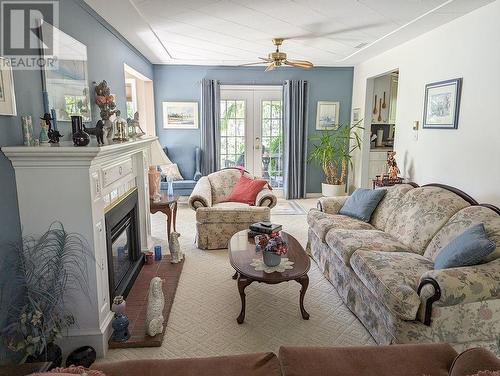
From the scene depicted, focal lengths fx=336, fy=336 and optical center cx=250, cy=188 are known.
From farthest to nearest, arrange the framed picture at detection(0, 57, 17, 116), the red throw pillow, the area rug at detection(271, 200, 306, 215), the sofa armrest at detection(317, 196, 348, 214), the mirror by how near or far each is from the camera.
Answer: the area rug at detection(271, 200, 306, 215), the red throw pillow, the sofa armrest at detection(317, 196, 348, 214), the mirror, the framed picture at detection(0, 57, 17, 116)

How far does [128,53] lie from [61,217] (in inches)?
121

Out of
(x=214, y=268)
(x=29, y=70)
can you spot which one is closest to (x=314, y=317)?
(x=214, y=268)

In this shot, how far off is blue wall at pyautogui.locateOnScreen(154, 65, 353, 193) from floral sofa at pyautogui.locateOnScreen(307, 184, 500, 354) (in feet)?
10.8

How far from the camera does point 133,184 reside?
11.4ft

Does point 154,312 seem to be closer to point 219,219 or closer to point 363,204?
point 219,219

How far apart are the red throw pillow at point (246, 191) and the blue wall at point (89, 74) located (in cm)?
177

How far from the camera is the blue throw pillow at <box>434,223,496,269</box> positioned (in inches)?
82.0

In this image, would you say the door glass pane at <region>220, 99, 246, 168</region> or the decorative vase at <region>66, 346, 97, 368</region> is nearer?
the decorative vase at <region>66, 346, 97, 368</region>

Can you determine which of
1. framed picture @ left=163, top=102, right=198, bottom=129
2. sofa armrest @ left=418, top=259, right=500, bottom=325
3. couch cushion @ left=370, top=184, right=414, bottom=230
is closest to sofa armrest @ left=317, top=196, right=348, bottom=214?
couch cushion @ left=370, top=184, right=414, bottom=230

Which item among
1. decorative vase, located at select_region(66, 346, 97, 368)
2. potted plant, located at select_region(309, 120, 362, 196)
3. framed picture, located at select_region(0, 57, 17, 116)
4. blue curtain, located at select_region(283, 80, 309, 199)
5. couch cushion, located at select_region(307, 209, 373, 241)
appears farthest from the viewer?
blue curtain, located at select_region(283, 80, 309, 199)

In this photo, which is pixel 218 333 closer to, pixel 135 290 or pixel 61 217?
pixel 135 290

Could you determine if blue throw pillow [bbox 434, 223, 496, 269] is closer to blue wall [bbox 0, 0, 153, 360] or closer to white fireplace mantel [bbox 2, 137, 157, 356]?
white fireplace mantel [bbox 2, 137, 157, 356]

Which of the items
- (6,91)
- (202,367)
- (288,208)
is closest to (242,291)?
(202,367)

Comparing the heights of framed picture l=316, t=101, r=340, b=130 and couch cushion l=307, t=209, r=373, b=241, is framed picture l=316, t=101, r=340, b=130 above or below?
above
